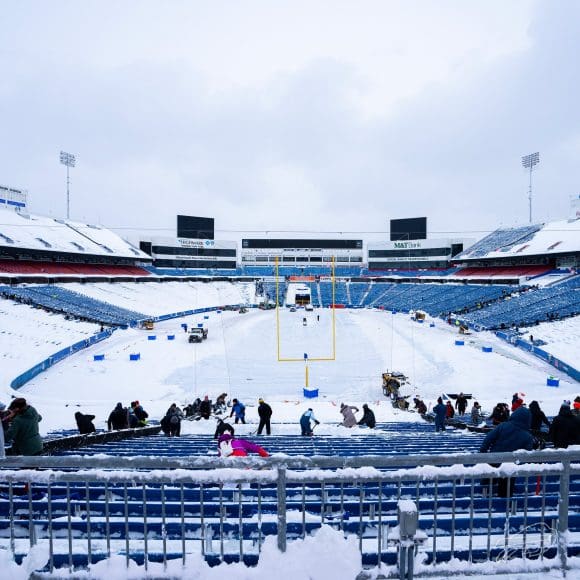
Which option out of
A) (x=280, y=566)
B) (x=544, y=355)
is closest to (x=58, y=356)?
(x=280, y=566)

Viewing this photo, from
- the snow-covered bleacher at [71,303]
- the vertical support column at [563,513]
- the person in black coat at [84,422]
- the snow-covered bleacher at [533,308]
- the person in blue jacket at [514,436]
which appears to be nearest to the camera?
the vertical support column at [563,513]

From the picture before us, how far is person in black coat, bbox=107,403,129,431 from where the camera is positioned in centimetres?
952

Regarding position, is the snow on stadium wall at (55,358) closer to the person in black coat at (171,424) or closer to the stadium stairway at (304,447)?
the person in black coat at (171,424)

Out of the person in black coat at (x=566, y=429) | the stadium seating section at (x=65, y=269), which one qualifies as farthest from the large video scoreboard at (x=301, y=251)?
the person in black coat at (x=566, y=429)

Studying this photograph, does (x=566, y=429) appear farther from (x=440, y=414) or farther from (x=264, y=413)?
(x=264, y=413)

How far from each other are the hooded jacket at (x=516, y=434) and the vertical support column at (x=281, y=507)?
266 centimetres

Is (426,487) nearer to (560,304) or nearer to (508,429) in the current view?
(508,429)

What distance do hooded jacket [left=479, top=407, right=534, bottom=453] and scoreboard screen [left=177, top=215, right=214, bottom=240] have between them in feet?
236

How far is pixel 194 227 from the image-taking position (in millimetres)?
73625

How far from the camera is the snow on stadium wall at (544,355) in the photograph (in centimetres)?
1804

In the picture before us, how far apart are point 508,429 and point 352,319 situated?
113 ft

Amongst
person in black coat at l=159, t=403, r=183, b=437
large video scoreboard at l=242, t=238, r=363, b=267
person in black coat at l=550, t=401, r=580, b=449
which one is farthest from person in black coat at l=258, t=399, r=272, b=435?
large video scoreboard at l=242, t=238, r=363, b=267

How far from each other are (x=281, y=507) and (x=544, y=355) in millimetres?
23463

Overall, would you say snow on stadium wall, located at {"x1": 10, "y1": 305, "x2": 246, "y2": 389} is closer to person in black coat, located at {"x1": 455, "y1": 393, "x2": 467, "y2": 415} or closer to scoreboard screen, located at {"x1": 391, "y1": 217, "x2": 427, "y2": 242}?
person in black coat, located at {"x1": 455, "y1": 393, "x2": 467, "y2": 415}
